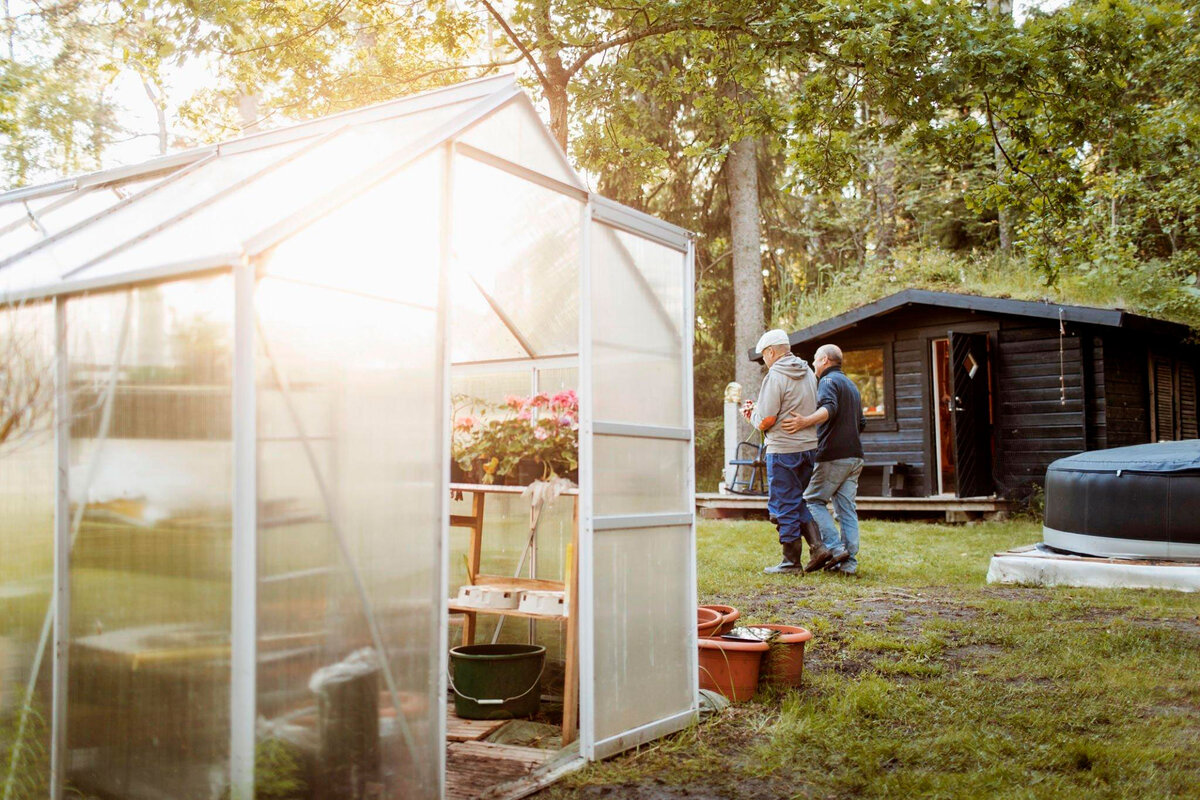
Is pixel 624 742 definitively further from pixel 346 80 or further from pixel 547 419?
pixel 346 80

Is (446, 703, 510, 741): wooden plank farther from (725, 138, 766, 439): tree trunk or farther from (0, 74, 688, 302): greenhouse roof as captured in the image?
(725, 138, 766, 439): tree trunk

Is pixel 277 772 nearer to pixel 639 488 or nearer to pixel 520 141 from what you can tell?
pixel 639 488

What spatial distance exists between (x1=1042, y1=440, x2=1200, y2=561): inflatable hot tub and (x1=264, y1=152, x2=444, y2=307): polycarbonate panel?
6180 millimetres

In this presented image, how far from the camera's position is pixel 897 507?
12.2 meters

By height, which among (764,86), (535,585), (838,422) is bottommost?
(535,585)

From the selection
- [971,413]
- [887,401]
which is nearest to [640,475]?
[971,413]

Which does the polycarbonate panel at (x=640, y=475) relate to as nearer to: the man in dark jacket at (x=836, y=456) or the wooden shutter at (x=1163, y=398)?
the man in dark jacket at (x=836, y=456)

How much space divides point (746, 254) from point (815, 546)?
861cm

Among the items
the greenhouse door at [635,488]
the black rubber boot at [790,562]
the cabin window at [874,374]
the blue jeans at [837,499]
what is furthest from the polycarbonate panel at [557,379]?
the cabin window at [874,374]

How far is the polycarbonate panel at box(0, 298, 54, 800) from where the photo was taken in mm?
3080

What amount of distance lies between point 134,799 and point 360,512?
98 cm

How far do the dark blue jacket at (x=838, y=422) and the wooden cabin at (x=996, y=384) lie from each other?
474cm

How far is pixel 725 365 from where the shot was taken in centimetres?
1836

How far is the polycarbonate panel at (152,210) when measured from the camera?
3.41 meters
